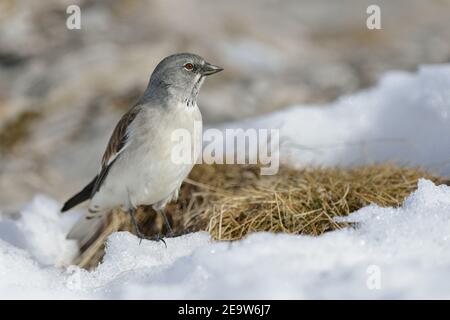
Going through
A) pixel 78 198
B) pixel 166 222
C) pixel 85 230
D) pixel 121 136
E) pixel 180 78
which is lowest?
pixel 85 230

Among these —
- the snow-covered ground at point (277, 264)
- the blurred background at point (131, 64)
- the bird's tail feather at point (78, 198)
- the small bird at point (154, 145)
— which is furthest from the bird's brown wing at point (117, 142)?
the blurred background at point (131, 64)

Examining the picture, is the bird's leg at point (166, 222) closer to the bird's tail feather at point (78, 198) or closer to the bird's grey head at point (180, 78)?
the bird's tail feather at point (78, 198)

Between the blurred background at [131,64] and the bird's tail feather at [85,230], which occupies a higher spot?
the blurred background at [131,64]

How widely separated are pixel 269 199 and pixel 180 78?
109 centimetres

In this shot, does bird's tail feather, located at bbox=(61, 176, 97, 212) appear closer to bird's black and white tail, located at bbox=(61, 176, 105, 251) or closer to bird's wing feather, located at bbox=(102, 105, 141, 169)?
bird's black and white tail, located at bbox=(61, 176, 105, 251)

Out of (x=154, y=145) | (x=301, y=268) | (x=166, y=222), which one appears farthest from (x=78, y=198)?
(x=301, y=268)

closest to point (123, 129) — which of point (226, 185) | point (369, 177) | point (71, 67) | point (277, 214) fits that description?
point (226, 185)

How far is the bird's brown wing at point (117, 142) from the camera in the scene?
5.35 metres

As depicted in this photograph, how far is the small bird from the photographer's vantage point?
513 centimetres

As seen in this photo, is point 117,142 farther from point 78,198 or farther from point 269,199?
point 269,199

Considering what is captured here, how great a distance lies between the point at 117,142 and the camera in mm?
5434

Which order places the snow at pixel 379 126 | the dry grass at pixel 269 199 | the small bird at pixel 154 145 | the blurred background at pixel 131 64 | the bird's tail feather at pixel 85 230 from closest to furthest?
the dry grass at pixel 269 199 < the small bird at pixel 154 145 < the bird's tail feather at pixel 85 230 < the snow at pixel 379 126 < the blurred background at pixel 131 64

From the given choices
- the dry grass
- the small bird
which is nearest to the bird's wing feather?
the small bird

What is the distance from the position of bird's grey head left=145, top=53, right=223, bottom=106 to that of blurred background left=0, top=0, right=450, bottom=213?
230cm
